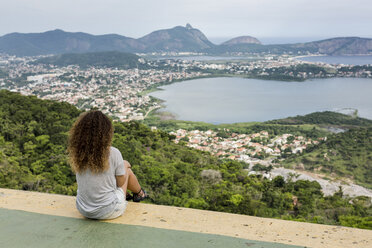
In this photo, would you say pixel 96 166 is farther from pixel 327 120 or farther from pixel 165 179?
pixel 327 120

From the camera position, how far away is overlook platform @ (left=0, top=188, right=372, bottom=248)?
1.15 metres

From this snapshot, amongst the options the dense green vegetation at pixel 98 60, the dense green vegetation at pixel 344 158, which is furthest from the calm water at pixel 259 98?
the dense green vegetation at pixel 98 60

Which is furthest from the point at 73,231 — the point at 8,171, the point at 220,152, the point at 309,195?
the point at 220,152

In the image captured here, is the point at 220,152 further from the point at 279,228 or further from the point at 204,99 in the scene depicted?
the point at 204,99

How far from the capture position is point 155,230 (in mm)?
1235

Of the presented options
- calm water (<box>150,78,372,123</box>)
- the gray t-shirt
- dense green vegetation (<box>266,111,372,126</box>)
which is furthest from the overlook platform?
calm water (<box>150,78,372,123</box>)

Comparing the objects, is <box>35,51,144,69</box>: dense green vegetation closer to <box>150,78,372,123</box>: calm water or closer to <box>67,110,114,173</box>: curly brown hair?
<box>150,78,372,123</box>: calm water

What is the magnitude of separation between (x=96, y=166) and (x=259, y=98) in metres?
35.3

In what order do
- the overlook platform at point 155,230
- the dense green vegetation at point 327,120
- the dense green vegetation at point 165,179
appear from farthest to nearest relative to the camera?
the dense green vegetation at point 327,120, the dense green vegetation at point 165,179, the overlook platform at point 155,230

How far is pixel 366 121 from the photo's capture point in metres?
24.9

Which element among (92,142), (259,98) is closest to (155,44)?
(259,98)

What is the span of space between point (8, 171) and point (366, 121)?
27766 mm

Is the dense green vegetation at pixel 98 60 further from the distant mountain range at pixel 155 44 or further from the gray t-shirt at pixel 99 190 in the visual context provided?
the gray t-shirt at pixel 99 190

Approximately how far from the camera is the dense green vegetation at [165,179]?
5105 millimetres
